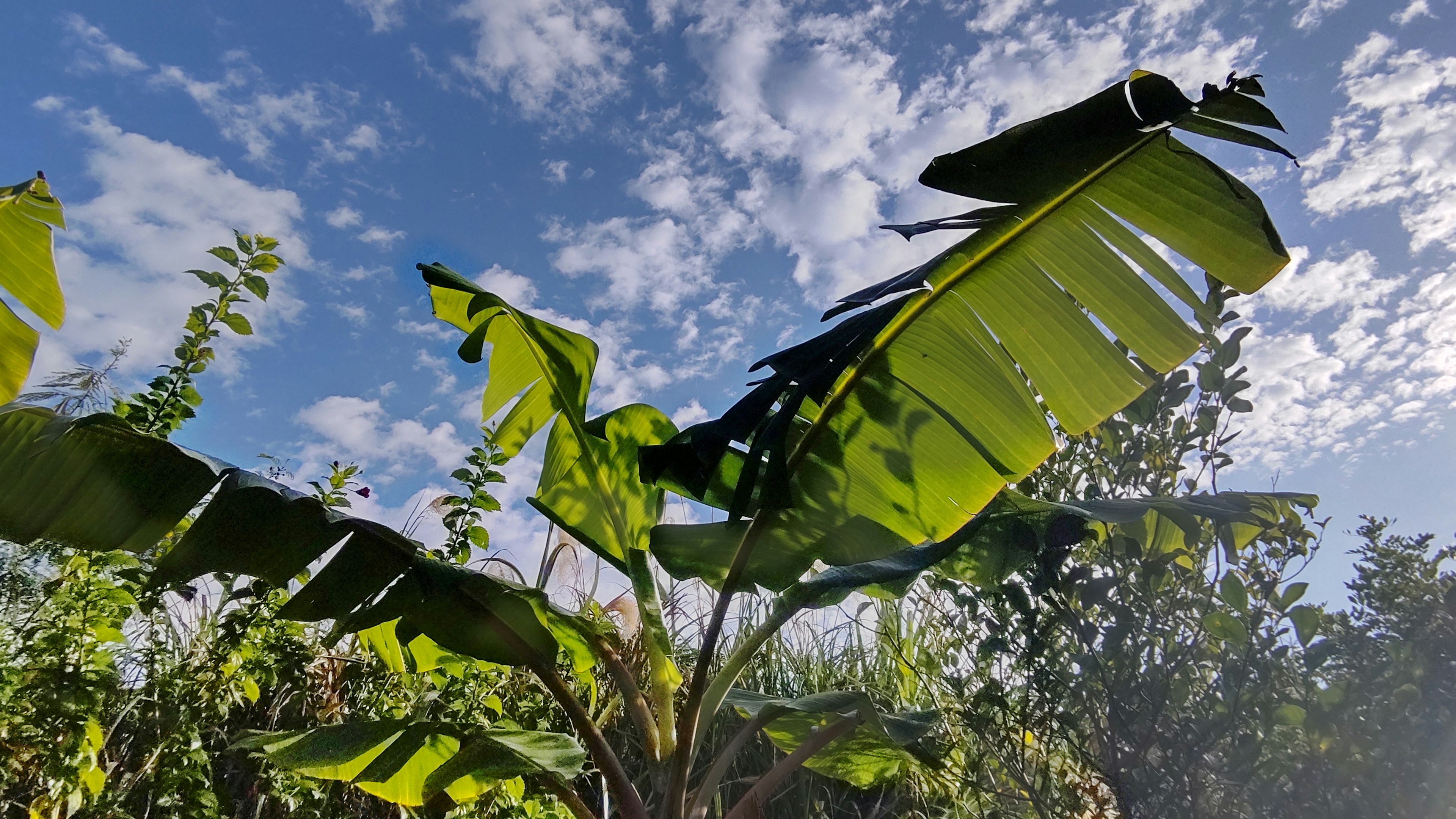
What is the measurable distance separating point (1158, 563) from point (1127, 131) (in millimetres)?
1104

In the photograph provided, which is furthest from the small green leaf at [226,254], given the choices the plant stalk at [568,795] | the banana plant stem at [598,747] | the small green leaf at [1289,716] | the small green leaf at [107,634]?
the small green leaf at [1289,716]

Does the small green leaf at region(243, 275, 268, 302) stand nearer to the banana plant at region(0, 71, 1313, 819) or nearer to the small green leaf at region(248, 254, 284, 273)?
the small green leaf at region(248, 254, 284, 273)

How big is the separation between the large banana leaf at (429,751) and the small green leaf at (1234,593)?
1.68m

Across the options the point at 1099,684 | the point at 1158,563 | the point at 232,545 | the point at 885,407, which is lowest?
the point at 1099,684

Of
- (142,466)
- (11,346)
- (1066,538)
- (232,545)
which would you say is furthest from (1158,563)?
(11,346)

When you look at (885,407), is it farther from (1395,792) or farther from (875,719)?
(1395,792)

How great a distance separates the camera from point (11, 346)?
7.18 feet

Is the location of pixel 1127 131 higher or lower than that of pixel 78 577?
higher

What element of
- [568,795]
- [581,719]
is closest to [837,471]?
[581,719]

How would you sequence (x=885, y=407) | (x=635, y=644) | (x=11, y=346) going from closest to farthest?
(x=885, y=407)
(x=11, y=346)
(x=635, y=644)

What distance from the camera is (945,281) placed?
194 cm

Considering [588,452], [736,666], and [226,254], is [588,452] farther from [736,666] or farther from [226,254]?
[226,254]

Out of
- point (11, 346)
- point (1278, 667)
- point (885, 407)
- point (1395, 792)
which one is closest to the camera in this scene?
point (1395, 792)

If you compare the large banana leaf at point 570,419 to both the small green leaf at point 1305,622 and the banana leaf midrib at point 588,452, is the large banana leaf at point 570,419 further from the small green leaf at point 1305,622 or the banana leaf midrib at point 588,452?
the small green leaf at point 1305,622
